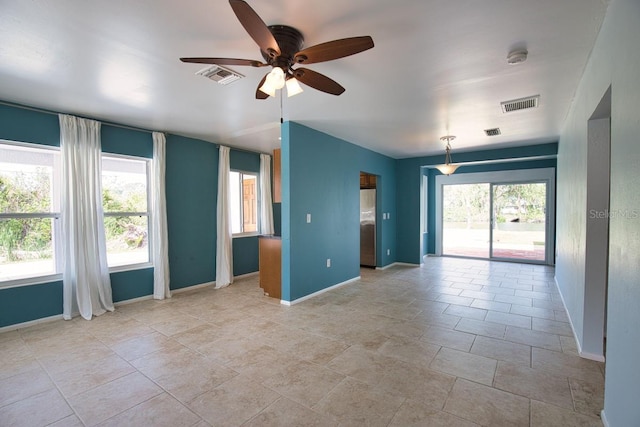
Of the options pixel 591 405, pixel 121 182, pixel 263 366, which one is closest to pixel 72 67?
pixel 121 182

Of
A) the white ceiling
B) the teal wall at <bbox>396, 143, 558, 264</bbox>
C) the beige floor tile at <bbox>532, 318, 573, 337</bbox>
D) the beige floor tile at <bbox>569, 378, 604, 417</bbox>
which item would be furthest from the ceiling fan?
the teal wall at <bbox>396, 143, 558, 264</bbox>

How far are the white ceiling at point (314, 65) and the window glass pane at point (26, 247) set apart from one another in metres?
1.40

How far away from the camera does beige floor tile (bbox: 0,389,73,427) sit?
6.27 ft

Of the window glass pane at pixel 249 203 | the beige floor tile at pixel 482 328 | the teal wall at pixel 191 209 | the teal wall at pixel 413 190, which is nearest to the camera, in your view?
the beige floor tile at pixel 482 328

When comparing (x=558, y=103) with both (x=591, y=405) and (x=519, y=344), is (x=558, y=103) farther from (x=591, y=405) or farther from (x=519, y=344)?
(x=591, y=405)

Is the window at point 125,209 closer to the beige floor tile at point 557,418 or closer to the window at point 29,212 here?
the window at point 29,212

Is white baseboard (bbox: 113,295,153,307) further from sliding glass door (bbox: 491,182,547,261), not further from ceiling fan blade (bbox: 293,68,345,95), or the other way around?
sliding glass door (bbox: 491,182,547,261)

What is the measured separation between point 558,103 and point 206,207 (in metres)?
5.26

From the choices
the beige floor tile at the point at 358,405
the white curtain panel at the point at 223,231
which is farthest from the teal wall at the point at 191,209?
the beige floor tile at the point at 358,405

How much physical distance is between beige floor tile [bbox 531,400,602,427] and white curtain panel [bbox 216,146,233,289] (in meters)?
4.54

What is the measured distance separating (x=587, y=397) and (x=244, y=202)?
18.3ft

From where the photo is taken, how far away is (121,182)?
436 cm

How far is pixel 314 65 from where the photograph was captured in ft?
8.21

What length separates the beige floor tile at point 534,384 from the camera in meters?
2.10
